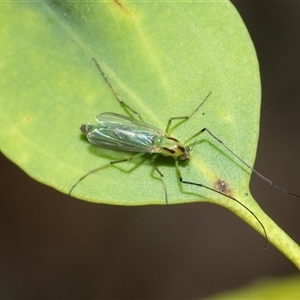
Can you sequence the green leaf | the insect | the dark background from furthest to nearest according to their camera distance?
the dark background, the insect, the green leaf

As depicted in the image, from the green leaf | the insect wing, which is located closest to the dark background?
the insect wing

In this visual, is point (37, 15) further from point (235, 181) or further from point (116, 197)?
point (235, 181)

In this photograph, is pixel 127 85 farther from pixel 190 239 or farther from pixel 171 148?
pixel 190 239

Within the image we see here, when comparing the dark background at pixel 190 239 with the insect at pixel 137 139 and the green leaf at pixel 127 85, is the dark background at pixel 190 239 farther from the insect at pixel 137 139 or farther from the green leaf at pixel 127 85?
the green leaf at pixel 127 85

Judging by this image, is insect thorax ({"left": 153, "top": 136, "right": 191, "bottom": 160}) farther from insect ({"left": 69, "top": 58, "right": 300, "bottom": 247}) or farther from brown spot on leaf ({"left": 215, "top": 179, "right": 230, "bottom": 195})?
brown spot on leaf ({"left": 215, "top": 179, "right": 230, "bottom": 195})

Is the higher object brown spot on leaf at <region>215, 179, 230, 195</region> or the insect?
the insect

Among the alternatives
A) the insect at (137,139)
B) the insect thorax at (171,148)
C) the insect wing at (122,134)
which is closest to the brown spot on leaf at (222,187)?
the insect at (137,139)

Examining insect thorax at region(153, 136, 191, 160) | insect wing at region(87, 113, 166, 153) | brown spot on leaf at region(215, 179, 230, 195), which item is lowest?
brown spot on leaf at region(215, 179, 230, 195)

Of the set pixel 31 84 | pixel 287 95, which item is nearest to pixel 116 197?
pixel 31 84
